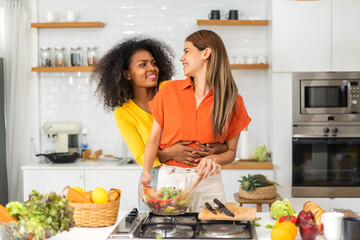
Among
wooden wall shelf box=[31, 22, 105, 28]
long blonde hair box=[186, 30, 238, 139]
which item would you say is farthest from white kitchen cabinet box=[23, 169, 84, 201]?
long blonde hair box=[186, 30, 238, 139]

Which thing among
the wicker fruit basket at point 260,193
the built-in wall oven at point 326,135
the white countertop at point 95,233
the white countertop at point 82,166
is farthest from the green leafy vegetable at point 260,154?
the white countertop at point 95,233

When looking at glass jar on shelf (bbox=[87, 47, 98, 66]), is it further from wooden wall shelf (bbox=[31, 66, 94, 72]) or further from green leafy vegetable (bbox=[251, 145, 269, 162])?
green leafy vegetable (bbox=[251, 145, 269, 162])

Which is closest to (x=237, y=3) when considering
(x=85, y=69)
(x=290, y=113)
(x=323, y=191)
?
(x=290, y=113)

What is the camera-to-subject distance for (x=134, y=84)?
3107mm

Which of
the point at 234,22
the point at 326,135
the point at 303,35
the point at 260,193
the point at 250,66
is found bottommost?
the point at 260,193

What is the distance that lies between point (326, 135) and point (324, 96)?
38cm

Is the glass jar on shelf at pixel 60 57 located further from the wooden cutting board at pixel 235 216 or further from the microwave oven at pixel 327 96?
the wooden cutting board at pixel 235 216

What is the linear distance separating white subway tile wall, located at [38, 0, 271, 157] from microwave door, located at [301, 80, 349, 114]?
572 millimetres

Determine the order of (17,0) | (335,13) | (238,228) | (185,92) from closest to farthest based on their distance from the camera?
(238,228)
(185,92)
(335,13)
(17,0)

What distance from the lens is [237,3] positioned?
5.03 meters

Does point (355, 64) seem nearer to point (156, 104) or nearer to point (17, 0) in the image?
point (156, 104)

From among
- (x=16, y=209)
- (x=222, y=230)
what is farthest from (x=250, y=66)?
(x=16, y=209)

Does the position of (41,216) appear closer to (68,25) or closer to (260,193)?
(260,193)

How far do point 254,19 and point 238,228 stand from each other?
134 inches
